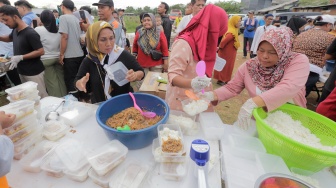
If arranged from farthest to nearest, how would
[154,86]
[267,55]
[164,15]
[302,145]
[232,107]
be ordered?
[164,15]
[232,107]
[154,86]
[267,55]
[302,145]

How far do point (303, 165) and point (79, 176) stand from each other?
124cm

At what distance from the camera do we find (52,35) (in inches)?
133

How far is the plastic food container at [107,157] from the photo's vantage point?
0.97 metres

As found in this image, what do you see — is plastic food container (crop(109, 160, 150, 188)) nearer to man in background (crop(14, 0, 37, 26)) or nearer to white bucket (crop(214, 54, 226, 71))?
white bucket (crop(214, 54, 226, 71))

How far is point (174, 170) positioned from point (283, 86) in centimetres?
100

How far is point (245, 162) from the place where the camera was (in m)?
1.08

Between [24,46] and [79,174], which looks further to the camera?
[24,46]

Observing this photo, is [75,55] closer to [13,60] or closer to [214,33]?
A: [13,60]

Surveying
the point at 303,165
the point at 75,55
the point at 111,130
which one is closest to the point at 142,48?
the point at 75,55

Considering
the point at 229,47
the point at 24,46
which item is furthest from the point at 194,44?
the point at 229,47

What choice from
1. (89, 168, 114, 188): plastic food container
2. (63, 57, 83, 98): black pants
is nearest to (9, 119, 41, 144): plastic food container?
(89, 168, 114, 188): plastic food container

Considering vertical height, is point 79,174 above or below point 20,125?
below

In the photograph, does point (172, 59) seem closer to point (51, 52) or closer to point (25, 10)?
point (51, 52)

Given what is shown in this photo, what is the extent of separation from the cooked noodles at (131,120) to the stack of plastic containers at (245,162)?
1.79 feet
